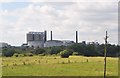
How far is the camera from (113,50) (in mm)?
87375

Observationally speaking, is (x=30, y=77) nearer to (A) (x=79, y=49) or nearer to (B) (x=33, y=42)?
(A) (x=79, y=49)

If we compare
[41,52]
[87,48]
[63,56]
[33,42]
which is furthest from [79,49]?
[33,42]

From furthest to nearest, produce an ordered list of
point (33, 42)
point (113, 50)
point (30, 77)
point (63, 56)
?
point (33, 42)
point (113, 50)
point (63, 56)
point (30, 77)

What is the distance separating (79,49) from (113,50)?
1646cm

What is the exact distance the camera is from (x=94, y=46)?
10175cm

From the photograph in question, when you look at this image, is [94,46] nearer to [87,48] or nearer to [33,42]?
[87,48]

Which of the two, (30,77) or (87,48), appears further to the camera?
(87,48)

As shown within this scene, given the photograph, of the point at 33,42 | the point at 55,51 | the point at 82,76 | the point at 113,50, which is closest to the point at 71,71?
the point at 82,76

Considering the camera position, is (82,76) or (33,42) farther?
(33,42)

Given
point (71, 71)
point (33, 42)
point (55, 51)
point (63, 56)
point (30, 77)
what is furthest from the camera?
point (33, 42)

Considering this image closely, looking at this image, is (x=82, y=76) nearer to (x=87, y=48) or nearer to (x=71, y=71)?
(x=71, y=71)

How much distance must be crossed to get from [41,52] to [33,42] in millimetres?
94398

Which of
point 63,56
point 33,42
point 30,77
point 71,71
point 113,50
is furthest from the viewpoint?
point 33,42

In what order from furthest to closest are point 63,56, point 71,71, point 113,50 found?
point 113,50 → point 63,56 → point 71,71
